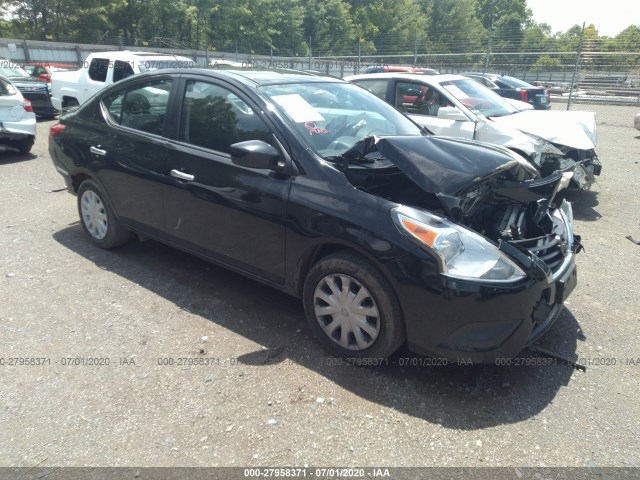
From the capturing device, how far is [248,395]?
2.85m

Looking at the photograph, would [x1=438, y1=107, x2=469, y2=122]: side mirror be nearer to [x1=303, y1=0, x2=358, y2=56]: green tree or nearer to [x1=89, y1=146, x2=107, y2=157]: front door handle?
[x1=89, y1=146, x2=107, y2=157]: front door handle

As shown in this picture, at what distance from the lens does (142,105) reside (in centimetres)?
421

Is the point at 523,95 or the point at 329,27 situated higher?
the point at 329,27

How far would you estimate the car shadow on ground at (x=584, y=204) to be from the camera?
634 centimetres

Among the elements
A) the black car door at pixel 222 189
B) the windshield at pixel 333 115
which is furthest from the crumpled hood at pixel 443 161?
the black car door at pixel 222 189

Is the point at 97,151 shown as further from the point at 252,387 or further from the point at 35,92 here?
the point at 35,92

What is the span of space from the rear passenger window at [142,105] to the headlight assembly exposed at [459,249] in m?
2.30

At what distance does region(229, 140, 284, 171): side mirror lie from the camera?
308 cm

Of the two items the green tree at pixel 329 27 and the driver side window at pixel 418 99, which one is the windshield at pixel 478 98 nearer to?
the driver side window at pixel 418 99

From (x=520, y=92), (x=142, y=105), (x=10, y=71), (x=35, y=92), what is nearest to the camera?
(x=142, y=105)

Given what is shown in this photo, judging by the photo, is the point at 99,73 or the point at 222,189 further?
the point at 99,73

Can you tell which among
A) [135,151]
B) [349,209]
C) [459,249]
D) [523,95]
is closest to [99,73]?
[135,151]

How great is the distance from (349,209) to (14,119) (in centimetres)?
833

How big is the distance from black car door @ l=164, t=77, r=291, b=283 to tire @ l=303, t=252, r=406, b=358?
0.38m
